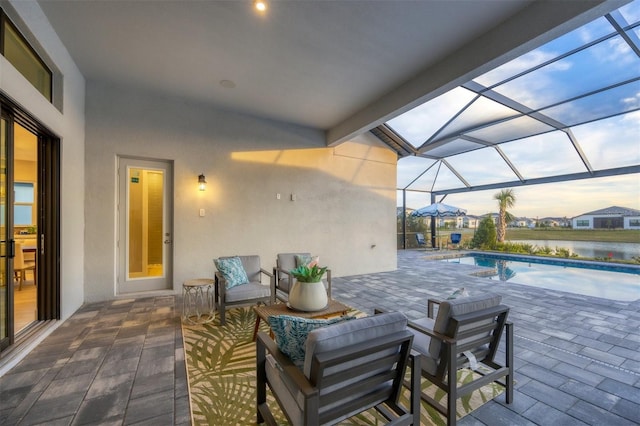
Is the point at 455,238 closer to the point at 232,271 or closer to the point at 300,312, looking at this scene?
the point at 232,271

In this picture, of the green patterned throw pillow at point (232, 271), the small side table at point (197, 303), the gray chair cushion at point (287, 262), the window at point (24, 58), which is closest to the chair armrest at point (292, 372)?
the green patterned throw pillow at point (232, 271)

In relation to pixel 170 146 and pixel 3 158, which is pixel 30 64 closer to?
pixel 3 158

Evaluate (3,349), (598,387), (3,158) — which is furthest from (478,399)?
(3,158)

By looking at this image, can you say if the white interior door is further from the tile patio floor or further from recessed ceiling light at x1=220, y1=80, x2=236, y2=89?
recessed ceiling light at x1=220, y1=80, x2=236, y2=89

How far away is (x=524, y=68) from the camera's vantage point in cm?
401

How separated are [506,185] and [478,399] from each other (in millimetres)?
9567

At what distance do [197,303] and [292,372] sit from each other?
9.77ft

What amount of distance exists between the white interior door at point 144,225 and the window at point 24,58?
1.56 m

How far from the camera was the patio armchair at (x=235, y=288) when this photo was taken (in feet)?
11.4

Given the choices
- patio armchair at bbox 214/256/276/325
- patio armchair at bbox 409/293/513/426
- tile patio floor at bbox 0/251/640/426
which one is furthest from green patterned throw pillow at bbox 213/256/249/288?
patio armchair at bbox 409/293/513/426

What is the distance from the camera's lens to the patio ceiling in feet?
12.1

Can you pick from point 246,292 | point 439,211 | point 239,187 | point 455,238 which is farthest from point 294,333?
point 455,238

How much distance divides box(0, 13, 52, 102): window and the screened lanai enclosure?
18.0 ft

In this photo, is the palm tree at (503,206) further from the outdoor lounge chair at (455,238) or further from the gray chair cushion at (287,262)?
the gray chair cushion at (287,262)
